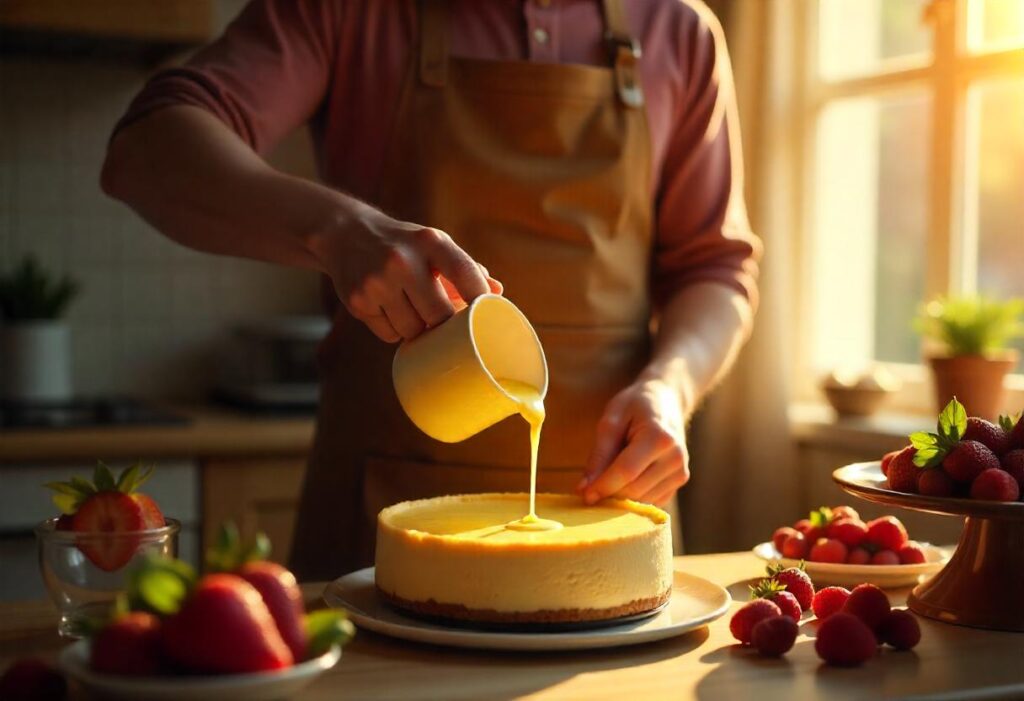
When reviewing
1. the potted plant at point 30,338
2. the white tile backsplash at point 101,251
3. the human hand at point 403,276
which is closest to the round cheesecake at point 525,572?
the human hand at point 403,276

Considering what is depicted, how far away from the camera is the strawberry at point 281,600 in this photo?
2.72ft

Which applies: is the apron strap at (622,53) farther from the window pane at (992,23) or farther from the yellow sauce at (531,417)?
the window pane at (992,23)

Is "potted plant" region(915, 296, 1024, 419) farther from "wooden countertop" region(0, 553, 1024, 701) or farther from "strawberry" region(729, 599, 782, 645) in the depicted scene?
"strawberry" region(729, 599, 782, 645)

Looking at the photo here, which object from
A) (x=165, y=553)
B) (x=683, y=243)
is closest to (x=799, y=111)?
(x=683, y=243)

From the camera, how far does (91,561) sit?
3.62ft

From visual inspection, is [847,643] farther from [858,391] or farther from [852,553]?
[858,391]

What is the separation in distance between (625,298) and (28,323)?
1.74 metres

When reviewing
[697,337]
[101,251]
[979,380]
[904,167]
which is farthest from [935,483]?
[101,251]

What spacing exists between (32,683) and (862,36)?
262 cm

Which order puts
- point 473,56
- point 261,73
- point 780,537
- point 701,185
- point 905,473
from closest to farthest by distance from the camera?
point 905,473, point 780,537, point 261,73, point 473,56, point 701,185

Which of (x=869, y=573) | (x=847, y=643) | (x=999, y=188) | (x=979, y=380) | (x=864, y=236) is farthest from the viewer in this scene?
(x=864, y=236)

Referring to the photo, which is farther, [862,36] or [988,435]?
[862,36]

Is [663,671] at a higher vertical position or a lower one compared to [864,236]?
lower

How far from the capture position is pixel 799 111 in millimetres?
3049
